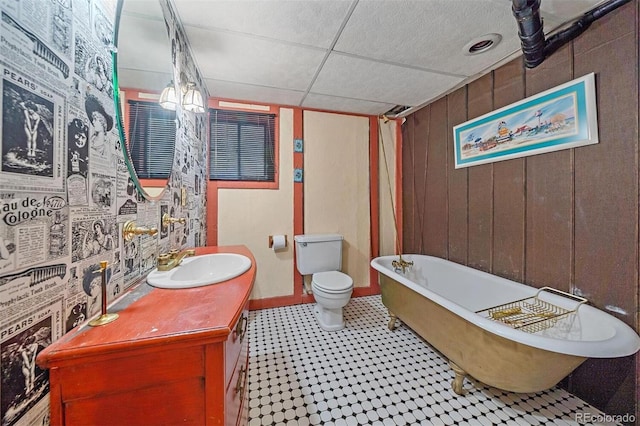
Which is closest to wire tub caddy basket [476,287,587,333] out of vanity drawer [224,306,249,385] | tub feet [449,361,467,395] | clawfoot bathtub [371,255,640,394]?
clawfoot bathtub [371,255,640,394]

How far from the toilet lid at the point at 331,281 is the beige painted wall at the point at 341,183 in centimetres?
50

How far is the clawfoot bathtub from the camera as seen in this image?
3.32ft

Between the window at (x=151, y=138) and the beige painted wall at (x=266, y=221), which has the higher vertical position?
the window at (x=151, y=138)

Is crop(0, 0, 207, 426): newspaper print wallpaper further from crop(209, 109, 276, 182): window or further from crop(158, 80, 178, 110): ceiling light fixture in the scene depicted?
crop(209, 109, 276, 182): window

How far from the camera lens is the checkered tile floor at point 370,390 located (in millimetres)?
1251

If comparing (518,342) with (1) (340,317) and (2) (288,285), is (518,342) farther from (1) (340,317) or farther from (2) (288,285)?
(2) (288,285)

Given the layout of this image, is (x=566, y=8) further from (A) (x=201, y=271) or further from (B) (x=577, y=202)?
(A) (x=201, y=271)

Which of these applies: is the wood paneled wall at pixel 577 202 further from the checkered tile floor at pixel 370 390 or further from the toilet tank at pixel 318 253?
the toilet tank at pixel 318 253

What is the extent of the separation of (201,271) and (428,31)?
2.02m

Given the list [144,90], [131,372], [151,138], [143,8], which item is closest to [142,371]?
[131,372]

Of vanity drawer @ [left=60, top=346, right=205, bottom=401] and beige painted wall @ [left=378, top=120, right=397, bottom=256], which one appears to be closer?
vanity drawer @ [left=60, top=346, right=205, bottom=401]

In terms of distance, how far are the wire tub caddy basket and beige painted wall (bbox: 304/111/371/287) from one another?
1500 mm

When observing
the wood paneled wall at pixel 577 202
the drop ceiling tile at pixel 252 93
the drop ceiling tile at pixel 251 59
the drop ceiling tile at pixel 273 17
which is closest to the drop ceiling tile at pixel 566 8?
the wood paneled wall at pixel 577 202

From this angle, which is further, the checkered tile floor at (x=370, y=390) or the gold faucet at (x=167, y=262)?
the checkered tile floor at (x=370, y=390)
